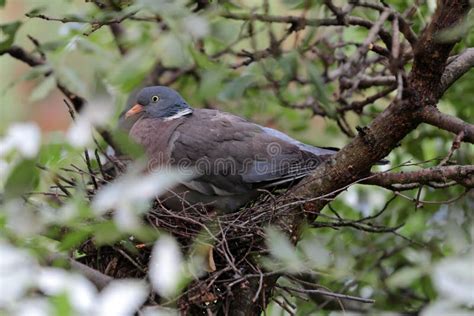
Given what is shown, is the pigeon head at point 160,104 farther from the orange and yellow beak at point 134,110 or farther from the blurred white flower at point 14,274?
the blurred white flower at point 14,274

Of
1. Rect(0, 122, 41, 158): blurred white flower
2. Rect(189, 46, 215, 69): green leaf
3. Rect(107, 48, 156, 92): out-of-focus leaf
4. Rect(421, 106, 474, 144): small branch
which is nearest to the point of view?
Rect(0, 122, 41, 158): blurred white flower

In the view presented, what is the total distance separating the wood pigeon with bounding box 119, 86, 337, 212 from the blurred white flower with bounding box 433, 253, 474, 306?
2.09 metres

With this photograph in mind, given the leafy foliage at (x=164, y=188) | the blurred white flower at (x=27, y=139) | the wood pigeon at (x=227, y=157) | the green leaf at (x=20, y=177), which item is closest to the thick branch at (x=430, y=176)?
the leafy foliage at (x=164, y=188)

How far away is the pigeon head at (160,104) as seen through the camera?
4.11 m

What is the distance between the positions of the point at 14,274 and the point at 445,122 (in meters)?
Result: 1.64

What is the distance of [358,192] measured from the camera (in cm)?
432

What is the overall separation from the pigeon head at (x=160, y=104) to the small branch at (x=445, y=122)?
5.18 ft

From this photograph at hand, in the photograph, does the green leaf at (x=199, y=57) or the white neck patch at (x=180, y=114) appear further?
the white neck patch at (x=180, y=114)

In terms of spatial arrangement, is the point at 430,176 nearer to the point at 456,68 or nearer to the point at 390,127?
the point at 390,127

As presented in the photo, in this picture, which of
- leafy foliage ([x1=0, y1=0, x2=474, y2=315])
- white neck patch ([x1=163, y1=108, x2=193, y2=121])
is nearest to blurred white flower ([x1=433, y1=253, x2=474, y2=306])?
leafy foliage ([x1=0, y1=0, x2=474, y2=315])

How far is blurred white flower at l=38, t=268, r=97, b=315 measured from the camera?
4.62ft

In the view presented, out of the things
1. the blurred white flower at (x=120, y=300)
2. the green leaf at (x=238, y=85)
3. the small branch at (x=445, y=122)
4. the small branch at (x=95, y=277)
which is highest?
the blurred white flower at (x=120, y=300)

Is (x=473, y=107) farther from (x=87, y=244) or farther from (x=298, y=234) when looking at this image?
(x=87, y=244)

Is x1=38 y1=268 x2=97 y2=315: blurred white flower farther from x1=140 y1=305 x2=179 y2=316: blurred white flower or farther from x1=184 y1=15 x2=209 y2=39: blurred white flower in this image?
x1=184 y1=15 x2=209 y2=39: blurred white flower
